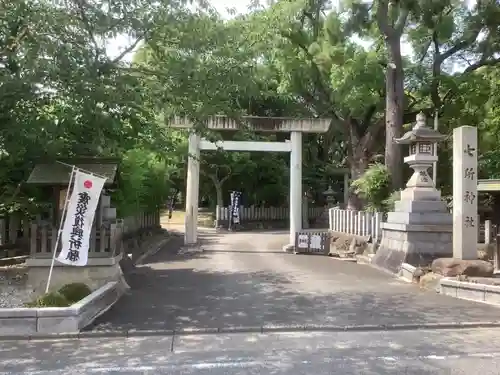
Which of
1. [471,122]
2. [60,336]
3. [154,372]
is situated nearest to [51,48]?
[60,336]

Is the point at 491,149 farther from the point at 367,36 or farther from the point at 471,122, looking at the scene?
the point at 367,36

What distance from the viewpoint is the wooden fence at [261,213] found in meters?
33.4

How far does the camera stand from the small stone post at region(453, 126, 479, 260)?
11.5m

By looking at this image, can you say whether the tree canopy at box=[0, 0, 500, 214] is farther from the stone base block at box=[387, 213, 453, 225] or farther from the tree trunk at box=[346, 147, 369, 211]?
the stone base block at box=[387, 213, 453, 225]

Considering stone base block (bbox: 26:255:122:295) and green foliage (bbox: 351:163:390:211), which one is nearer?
stone base block (bbox: 26:255:122:295)

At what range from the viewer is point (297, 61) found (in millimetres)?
24031

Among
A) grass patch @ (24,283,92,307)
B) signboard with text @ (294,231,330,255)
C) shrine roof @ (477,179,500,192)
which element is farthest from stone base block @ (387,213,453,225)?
grass patch @ (24,283,92,307)

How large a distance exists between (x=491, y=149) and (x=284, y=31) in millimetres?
11257

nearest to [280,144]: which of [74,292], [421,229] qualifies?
[421,229]

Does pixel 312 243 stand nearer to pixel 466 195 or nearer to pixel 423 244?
pixel 423 244

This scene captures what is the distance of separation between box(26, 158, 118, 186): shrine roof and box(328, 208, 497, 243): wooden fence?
8977 millimetres

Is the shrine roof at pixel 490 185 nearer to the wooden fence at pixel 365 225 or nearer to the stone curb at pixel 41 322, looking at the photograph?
the wooden fence at pixel 365 225

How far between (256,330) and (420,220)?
23.7ft

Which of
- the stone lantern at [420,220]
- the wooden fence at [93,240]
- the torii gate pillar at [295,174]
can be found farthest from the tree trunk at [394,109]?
the wooden fence at [93,240]
